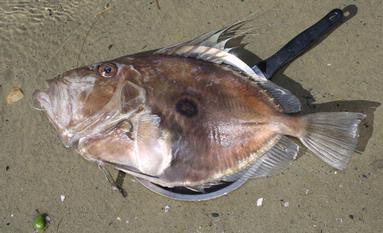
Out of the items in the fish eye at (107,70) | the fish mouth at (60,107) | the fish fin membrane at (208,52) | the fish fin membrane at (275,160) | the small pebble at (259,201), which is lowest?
the small pebble at (259,201)

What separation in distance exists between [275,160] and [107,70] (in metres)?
1.12

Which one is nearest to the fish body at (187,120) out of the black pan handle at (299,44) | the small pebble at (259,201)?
the black pan handle at (299,44)

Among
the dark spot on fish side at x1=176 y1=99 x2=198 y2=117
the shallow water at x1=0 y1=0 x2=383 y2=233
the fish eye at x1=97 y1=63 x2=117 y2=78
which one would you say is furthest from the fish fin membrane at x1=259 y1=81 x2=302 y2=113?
the fish eye at x1=97 y1=63 x2=117 y2=78

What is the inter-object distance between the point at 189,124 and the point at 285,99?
23.4 inches

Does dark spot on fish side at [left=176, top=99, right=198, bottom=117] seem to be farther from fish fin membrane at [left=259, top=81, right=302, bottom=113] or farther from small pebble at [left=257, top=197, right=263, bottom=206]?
small pebble at [left=257, top=197, right=263, bottom=206]

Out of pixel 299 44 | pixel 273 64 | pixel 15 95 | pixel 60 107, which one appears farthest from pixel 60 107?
pixel 299 44

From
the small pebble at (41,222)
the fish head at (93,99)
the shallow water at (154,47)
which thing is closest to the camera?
the fish head at (93,99)

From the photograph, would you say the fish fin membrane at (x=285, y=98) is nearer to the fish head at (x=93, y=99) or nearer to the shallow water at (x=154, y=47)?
the shallow water at (x=154, y=47)

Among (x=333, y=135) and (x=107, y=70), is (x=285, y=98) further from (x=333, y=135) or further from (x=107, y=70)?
(x=107, y=70)

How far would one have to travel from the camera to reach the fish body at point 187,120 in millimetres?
2414

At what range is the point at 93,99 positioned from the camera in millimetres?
2430

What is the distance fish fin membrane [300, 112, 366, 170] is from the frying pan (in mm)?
398

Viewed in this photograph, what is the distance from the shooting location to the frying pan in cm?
262

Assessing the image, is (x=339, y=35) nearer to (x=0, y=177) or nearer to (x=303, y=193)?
(x=303, y=193)
